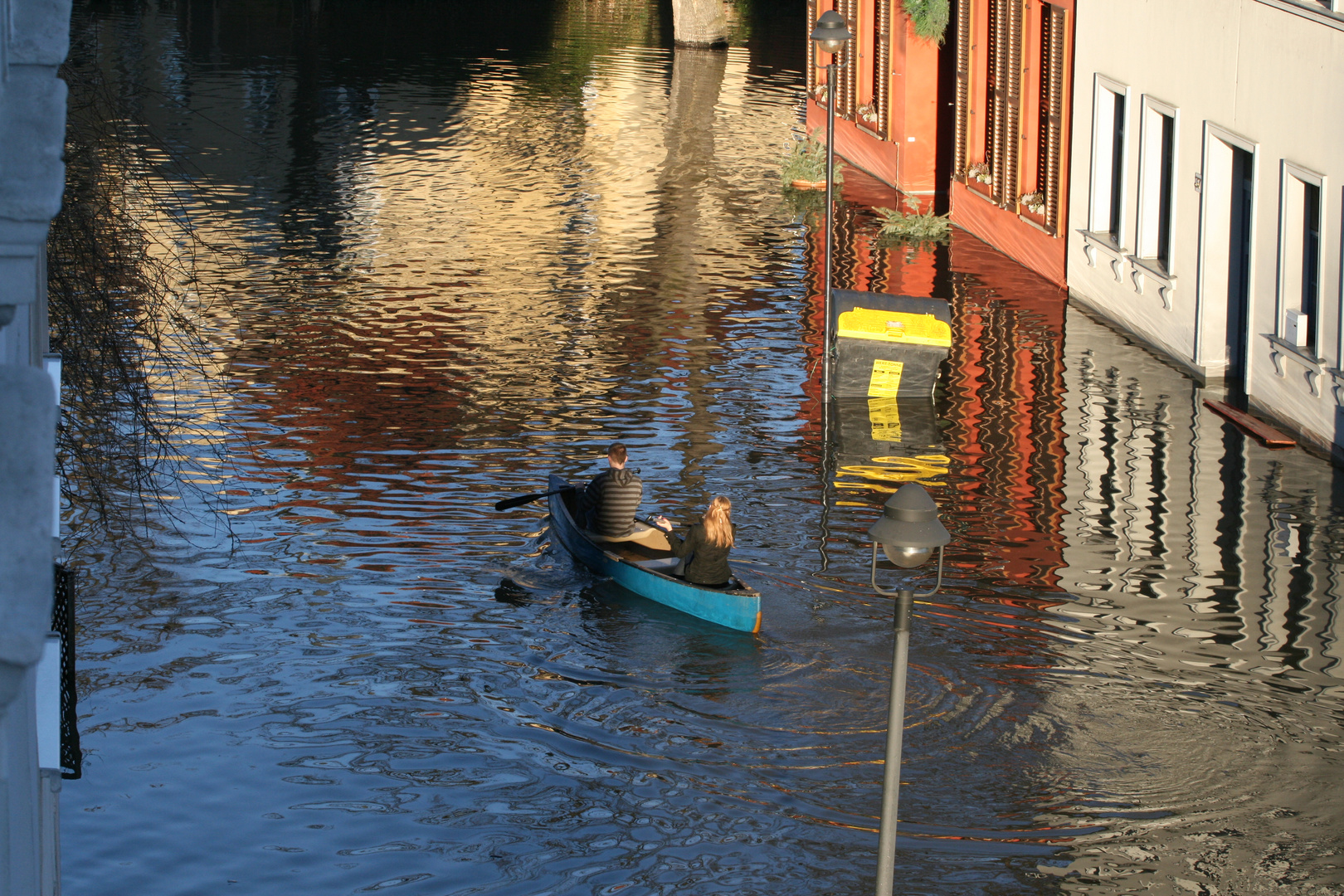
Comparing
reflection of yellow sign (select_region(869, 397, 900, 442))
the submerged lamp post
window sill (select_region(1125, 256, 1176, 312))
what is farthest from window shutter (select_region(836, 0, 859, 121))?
reflection of yellow sign (select_region(869, 397, 900, 442))

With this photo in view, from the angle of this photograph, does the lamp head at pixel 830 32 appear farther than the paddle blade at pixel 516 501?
Yes

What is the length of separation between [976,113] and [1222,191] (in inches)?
378

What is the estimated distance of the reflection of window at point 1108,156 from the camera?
2439 cm

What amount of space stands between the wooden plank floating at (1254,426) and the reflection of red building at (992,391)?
1.81m

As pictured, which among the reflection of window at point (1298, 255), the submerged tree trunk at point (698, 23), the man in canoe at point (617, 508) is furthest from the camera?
the submerged tree trunk at point (698, 23)

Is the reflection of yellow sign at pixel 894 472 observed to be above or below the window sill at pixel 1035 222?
below

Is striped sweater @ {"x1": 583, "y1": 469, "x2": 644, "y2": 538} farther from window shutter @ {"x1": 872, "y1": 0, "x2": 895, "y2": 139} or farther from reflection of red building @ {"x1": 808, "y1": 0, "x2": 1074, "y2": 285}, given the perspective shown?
window shutter @ {"x1": 872, "y1": 0, "x2": 895, "y2": 139}

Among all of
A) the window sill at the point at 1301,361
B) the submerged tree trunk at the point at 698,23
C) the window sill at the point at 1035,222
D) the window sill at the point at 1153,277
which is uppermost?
the submerged tree trunk at the point at 698,23

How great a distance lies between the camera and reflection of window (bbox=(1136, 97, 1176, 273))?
2292 centimetres

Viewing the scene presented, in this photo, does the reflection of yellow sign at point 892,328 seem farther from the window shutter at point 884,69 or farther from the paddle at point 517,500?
the window shutter at point 884,69

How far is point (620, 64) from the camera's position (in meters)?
53.2

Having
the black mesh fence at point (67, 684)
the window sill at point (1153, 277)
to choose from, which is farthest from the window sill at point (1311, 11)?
the black mesh fence at point (67, 684)

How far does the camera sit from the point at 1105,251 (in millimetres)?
24406

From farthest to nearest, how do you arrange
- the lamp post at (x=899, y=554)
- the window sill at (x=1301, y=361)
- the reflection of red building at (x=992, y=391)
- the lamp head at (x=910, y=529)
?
the window sill at (x=1301, y=361) → the reflection of red building at (x=992, y=391) → the lamp head at (x=910, y=529) → the lamp post at (x=899, y=554)
